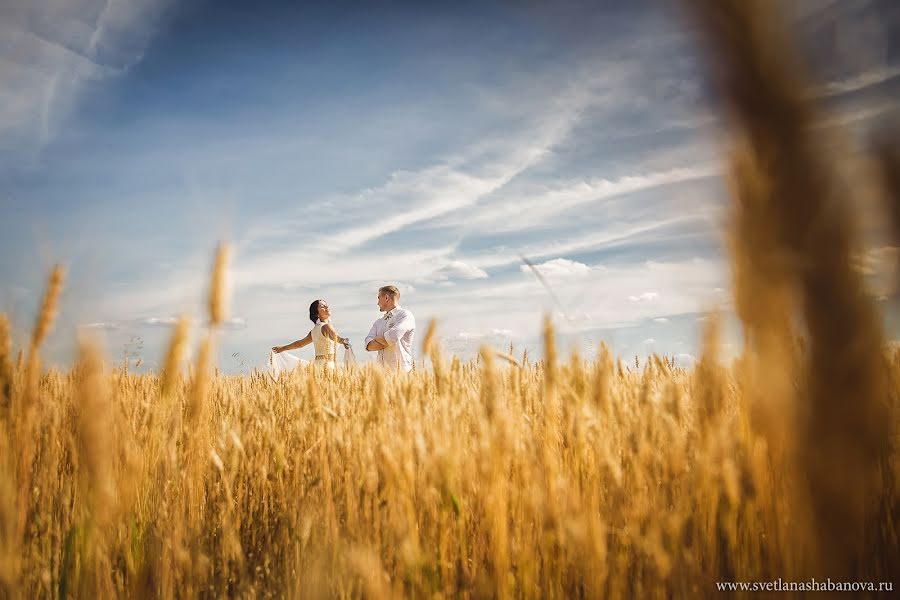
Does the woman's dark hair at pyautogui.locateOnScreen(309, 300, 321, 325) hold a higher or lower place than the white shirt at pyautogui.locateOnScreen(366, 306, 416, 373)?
higher

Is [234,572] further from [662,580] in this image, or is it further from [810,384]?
[810,384]

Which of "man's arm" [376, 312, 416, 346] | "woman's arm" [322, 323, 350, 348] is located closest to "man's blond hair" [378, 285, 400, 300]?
"man's arm" [376, 312, 416, 346]

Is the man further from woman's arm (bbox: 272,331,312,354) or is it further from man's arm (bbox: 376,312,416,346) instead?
woman's arm (bbox: 272,331,312,354)

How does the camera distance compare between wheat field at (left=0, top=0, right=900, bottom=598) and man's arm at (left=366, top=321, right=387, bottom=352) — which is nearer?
wheat field at (left=0, top=0, right=900, bottom=598)

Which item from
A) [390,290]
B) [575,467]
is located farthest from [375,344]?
[575,467]

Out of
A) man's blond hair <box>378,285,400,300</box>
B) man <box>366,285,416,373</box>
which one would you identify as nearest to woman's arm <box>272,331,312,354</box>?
man <box>366,285,416,373</box>

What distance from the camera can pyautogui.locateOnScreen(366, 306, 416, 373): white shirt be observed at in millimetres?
8352

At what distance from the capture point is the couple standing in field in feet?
27.4

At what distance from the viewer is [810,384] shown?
46cm

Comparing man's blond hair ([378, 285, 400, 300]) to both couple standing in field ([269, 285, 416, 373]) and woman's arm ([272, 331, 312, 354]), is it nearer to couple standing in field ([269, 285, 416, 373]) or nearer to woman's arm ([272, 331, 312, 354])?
couple standing in field ([269, 285, 416, 373])

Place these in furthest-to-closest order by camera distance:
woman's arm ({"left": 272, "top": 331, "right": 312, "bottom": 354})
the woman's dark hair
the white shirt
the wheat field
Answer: the woman's dark hair, woman's arm ({"left": 272, "top": 331, "right": 312, "bottom": 354}), the white shirt, the wheat field

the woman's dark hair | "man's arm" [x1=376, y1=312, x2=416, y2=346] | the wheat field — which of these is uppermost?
the woman's dark hair

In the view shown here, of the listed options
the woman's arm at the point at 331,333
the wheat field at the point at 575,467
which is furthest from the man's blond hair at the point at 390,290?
the wheat field at the point at 575,467

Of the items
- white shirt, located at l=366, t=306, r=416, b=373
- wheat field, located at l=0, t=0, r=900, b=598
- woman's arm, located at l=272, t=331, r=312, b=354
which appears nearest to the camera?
wheat field, located at l=0, t=0, r=900, b=598
